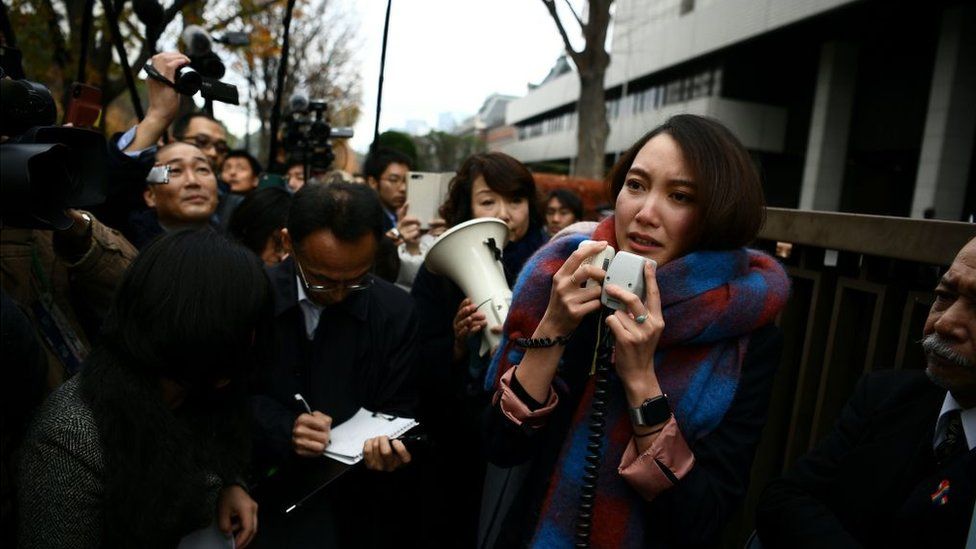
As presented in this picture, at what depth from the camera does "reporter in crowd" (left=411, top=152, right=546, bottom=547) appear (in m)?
2.62

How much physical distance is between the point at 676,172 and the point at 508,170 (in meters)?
1.49

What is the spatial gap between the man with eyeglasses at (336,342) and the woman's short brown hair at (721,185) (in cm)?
115

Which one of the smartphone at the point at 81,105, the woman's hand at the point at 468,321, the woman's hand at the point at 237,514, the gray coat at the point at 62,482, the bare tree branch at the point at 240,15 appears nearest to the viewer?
the gray coat at the point at 62,482

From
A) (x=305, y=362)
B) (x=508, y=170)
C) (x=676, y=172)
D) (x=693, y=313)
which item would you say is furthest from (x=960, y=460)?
(x=508, y=170)

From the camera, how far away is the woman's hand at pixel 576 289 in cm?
136

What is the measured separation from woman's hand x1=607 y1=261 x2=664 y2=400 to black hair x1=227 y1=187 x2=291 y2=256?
2109mm

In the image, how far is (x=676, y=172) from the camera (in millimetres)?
1462

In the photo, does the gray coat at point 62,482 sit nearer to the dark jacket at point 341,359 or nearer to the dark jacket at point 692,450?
the dark jacket at point 341,359

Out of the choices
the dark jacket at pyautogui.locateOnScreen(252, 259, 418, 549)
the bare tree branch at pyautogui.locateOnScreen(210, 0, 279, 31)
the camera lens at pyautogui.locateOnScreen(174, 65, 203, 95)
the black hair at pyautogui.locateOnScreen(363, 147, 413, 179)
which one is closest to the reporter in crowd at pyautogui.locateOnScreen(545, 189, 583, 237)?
the black hair at pyautogui.locateOnScreen(363, 147, 413, 179)

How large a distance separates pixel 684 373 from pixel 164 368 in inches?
45.9

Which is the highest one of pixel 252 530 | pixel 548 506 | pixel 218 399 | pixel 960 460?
pixel 960 460

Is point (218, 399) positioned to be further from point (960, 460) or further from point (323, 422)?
point (960, 460)

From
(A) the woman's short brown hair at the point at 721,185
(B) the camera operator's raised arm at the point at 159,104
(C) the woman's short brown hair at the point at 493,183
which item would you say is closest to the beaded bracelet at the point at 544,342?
(A) the woman's short brown hair at the point at 721,185

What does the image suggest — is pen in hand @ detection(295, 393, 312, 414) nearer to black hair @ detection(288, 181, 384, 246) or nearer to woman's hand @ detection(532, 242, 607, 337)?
black hair @ detection(288, 181, 384, 246)
